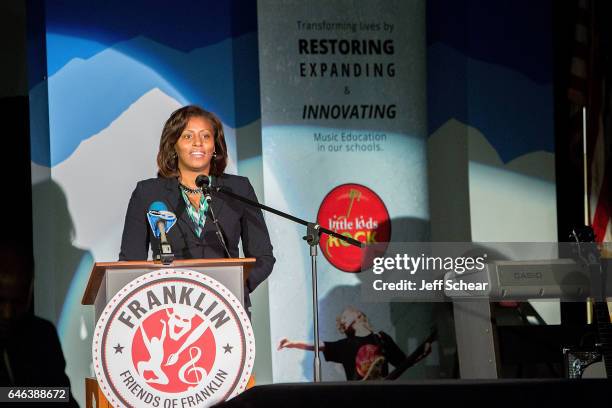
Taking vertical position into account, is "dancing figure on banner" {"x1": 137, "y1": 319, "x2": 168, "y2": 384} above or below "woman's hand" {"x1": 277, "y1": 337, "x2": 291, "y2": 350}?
above

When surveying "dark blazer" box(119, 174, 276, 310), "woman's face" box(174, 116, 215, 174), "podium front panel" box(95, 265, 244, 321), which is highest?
"woman's face" box(174, 116, 215, 174)

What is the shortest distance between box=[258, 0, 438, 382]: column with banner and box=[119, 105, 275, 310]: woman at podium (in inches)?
49.0

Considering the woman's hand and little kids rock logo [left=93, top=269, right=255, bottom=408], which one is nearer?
little kids rock logo [left=93, top=269, right=255, bottom=408]

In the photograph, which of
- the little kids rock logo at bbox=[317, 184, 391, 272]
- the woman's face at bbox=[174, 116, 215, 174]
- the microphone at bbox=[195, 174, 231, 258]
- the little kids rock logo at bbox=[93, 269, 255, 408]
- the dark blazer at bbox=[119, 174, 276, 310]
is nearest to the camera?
the little kids rock logo at bbox=[93, 269, 255, 408]

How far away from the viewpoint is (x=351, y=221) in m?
5.75

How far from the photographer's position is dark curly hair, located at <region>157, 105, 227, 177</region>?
14.5 feet

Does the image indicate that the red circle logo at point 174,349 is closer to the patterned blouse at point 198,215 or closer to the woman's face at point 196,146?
the patterned blouse at point 198,215

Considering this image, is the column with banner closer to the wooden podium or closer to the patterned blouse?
the patterned blouse

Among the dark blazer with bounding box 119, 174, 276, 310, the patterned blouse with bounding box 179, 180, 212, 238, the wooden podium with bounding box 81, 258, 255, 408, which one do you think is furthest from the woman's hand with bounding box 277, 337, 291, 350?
the wooden podium with bounding box 81, 258, 255, 408

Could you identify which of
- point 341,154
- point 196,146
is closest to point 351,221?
point 341,154

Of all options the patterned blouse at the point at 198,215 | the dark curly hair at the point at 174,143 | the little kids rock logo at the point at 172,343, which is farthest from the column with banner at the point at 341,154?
the little kids rock logo at the point at 172,343

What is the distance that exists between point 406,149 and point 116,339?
3105 millimetres

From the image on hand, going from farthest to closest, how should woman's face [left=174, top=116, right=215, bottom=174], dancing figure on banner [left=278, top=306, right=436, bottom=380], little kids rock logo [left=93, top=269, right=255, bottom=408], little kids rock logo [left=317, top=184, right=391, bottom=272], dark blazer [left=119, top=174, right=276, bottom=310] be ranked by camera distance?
little kids rock logo [left=317, top=184, right=391, bottom=272], dancing figure on banner [left=278, top=306, right=436, bottom=380], woman's face [left=174, top=116, right=215, bottom=174], dark blazer [left=119, top=174, right=276, bottom=310], little kids rock logo [left=93, top=269, right=255, bottom=408]

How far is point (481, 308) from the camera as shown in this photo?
4395 millimetres
